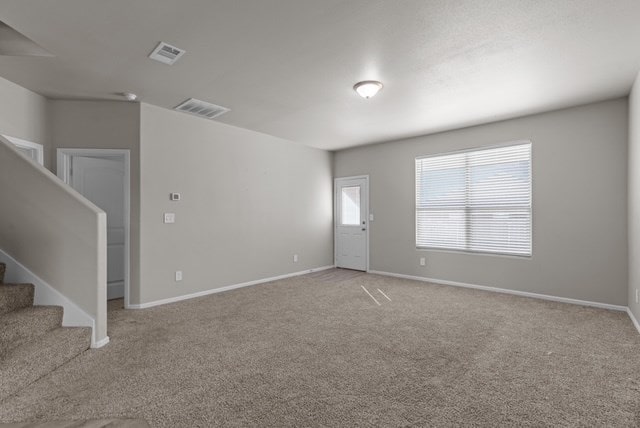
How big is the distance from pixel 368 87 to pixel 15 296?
12.7ft

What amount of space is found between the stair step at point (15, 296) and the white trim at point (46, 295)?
0.23 ft

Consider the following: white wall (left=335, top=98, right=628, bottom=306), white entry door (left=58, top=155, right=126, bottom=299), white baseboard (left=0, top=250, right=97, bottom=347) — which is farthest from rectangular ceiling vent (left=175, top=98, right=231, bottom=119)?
white wall (left=335, top=98, right=628, bottom=306)

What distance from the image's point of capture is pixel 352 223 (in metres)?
6.91

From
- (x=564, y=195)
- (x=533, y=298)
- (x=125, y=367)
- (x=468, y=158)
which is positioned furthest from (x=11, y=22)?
(x=533, y=298)

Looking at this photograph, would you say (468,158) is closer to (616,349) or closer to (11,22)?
(616,349)

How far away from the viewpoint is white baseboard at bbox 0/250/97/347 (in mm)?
2893

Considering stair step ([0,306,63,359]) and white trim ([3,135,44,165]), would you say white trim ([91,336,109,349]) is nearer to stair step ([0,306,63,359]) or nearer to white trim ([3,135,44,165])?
stair step ([0,306,63,359])

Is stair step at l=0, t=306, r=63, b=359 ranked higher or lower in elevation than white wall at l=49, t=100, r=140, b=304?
lower

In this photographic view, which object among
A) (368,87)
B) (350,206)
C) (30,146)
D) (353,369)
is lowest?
(353,369)

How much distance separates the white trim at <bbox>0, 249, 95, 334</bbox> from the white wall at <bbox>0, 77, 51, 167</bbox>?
144cm

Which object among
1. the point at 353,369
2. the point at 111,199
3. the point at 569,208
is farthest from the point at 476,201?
the point at 111,199

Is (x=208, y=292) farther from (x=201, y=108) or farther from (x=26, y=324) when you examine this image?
(x=201, y=108)

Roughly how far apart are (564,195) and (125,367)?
5421mm

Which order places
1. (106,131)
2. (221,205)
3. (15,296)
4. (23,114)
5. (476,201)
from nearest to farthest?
(15,296)
(23,114)
(106,131)
(221,205)
(476,201)
